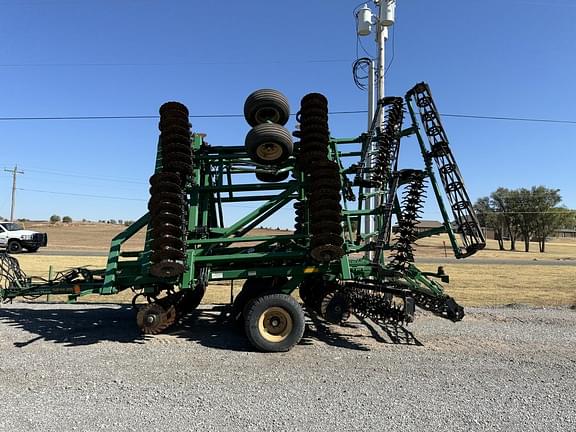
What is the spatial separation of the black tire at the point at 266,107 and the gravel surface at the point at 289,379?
354 centimetres

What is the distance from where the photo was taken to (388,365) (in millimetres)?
5879

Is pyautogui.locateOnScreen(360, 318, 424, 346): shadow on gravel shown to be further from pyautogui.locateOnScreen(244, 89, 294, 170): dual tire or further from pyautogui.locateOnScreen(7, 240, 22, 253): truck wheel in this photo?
pyautogui.locateOnScreen(7, 240, 22, 253): truck wheel

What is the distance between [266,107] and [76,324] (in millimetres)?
5042

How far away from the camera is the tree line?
54.4 meters

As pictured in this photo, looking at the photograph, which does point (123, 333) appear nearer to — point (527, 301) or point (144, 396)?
point (144, 396)

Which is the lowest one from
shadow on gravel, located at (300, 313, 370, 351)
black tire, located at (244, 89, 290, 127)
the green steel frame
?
shadow on gravel, located at (300, 313, 370, 351)

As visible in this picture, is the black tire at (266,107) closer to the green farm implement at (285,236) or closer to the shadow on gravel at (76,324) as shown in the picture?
the green farm implement at (285,236)

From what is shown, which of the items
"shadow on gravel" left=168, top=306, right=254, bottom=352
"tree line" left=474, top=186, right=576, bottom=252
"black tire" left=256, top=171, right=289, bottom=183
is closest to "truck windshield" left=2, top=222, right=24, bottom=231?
"shadow on gravel" left=168, top=306, right=254, bottom=352

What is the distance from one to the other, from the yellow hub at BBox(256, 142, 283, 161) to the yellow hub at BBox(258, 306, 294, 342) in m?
2.24

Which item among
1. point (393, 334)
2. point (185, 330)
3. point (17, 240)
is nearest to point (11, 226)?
point (17, 240)

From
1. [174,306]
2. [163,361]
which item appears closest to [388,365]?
[163,361]

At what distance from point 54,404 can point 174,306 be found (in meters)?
3.13

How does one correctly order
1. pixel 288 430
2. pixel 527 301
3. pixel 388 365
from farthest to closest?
pixel 527 301 < pixel 388 365 < pixel 288 430

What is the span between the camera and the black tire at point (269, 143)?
680cm
